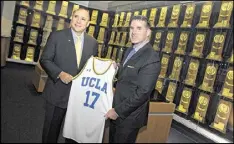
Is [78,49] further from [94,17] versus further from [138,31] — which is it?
[94,17]

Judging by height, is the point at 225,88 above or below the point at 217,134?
above

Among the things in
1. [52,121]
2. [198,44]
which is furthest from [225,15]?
[52,121]

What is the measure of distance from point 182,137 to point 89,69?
5.23 ft

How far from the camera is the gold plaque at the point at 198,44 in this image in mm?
3033

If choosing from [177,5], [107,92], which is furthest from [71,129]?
[177,5]

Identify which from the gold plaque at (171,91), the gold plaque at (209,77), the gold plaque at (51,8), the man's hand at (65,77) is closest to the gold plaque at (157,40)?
the gold plaque at (171,91)

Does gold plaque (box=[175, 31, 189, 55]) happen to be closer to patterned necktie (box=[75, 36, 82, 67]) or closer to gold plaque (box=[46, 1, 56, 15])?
patterned necktie (box=[75, 36, 82, 67])

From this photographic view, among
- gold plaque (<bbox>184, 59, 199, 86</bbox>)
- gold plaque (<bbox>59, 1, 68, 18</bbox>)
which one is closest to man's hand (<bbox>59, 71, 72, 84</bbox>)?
gold plaque (<bbox>184, 59, 199, 86</bbox>)

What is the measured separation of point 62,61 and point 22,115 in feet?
4.23

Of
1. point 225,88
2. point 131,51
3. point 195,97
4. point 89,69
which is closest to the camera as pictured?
point 131,51

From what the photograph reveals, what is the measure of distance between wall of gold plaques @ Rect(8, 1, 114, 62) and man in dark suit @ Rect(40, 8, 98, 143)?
11.6 ft

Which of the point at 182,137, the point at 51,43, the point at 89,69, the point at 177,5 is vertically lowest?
the point at 182,137

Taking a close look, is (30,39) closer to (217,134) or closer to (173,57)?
(173,57)

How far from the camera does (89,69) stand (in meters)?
1.59
